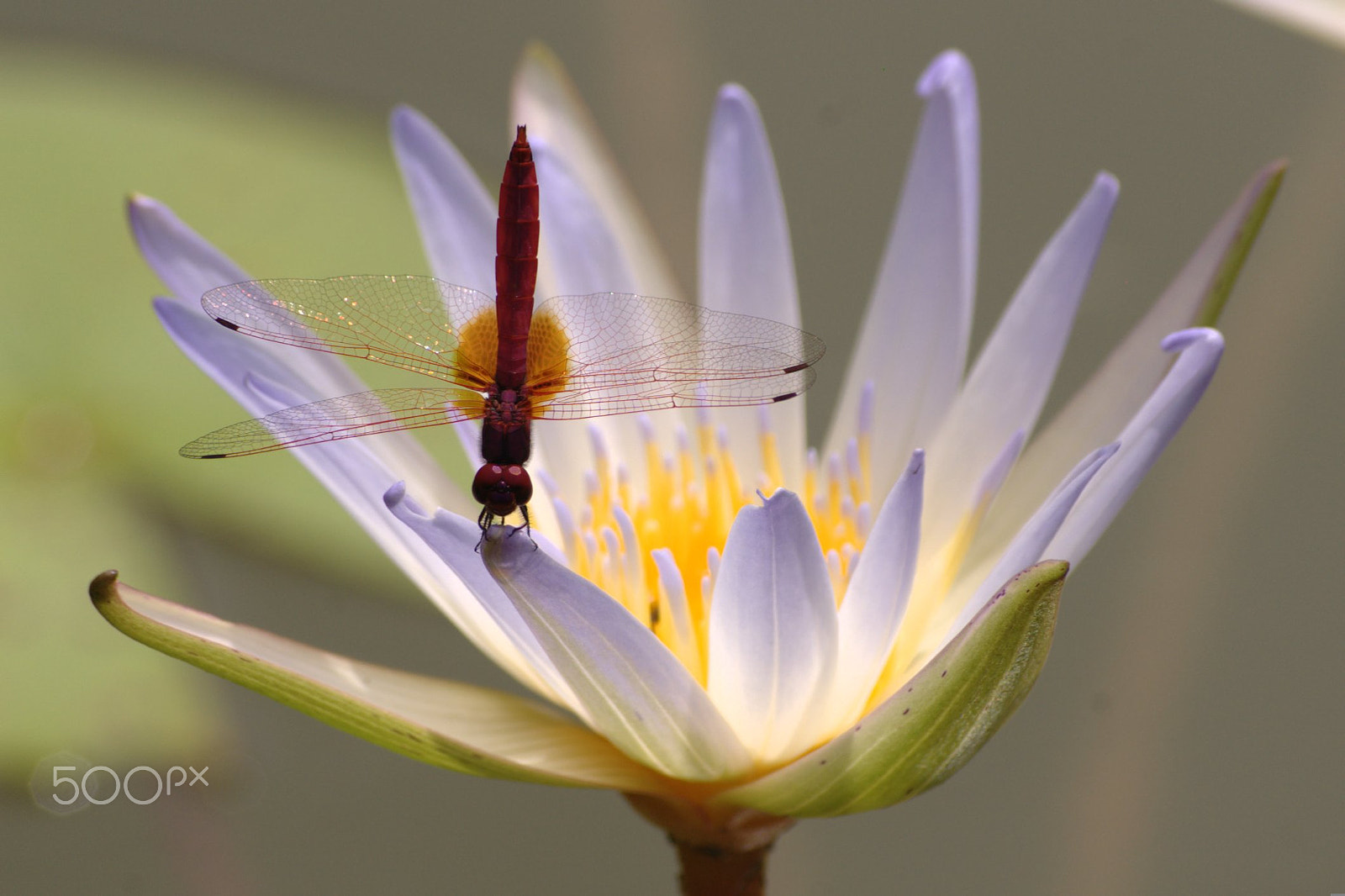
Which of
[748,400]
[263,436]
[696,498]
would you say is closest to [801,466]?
[696,498]

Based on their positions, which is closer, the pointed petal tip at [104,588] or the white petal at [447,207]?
the pointed petal tip at [104,588]

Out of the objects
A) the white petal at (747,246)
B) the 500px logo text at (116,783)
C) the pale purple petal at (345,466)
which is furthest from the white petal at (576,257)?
the 500px logo text at (116,783)

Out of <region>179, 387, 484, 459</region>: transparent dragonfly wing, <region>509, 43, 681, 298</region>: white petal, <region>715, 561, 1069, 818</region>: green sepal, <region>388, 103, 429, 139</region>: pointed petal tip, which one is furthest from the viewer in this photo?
<region>509, 43, 681, 298</region>: white petal

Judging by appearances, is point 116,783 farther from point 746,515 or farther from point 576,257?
point 746,515

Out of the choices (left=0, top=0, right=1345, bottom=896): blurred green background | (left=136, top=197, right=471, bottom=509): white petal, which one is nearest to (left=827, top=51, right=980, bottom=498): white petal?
(left=136, top=197, right=471, bottom=509): white petal

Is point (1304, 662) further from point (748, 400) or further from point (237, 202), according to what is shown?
point (237, 202)

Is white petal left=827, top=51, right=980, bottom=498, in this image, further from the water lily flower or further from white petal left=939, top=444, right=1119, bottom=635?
white petal left=939, top=444, right=1119, bottom=635

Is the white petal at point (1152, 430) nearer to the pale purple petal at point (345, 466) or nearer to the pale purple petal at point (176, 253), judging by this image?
the pale purple petal at point (345, 466)
